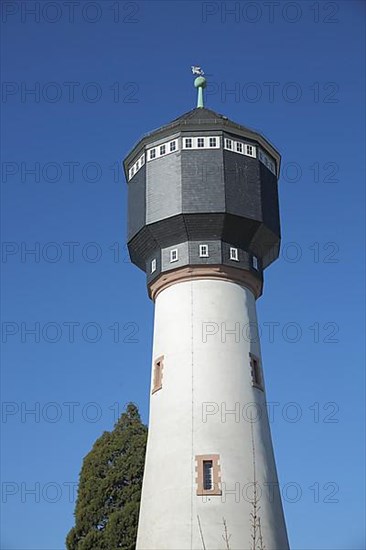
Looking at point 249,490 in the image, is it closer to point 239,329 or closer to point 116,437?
point 239,329

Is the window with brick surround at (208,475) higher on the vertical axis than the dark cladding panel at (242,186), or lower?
lower

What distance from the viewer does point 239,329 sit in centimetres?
2259

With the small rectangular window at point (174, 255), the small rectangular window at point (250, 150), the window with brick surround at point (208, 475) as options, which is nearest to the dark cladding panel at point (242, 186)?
the small rectangular window at point (250, 150)

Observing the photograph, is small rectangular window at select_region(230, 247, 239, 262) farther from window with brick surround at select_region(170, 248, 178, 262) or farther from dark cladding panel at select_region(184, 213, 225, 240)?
window with brick surround at select_region(170, 248, 178, 262)

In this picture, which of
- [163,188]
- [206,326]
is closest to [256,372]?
[206,326]

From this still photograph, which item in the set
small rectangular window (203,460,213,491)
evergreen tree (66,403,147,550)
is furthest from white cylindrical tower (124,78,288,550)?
evergreen tree (66,403,147,550)

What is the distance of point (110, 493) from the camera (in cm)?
2681

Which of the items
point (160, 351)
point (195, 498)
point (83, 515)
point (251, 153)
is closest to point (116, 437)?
point (83, 515)

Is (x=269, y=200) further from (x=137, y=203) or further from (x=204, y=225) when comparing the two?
(x=137, y=203)

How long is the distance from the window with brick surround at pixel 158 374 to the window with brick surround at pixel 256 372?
2.38 metres

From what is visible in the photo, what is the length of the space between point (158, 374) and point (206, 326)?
183cm

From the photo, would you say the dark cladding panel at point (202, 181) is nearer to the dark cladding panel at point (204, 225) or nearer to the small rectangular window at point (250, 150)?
the dark cladding panel at point (204, 225)

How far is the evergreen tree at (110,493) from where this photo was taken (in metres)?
25.8

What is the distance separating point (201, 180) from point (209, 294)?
3.19 metres
